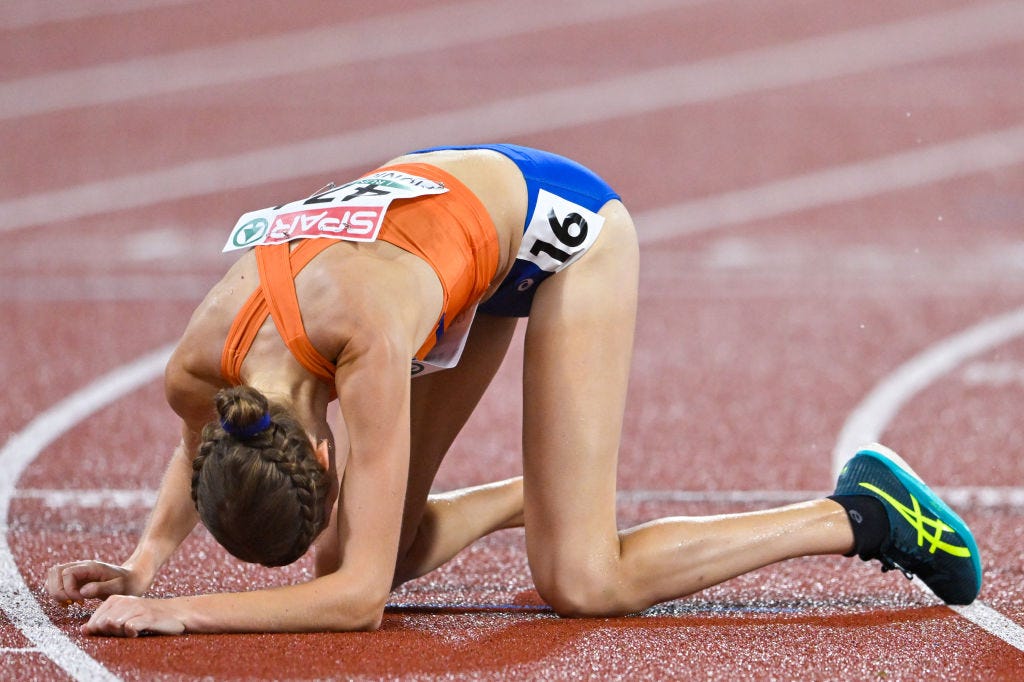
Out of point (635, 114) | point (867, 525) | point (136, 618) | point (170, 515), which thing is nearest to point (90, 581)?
point (170, 515)

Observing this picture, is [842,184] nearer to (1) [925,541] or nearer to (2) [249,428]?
(1) [925,541]

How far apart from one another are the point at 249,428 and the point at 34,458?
287 cm

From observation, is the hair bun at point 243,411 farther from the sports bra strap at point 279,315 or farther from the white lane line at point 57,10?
the white lane line at point 57,10

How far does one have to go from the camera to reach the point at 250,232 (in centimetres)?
398

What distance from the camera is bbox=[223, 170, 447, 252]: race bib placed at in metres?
3.88

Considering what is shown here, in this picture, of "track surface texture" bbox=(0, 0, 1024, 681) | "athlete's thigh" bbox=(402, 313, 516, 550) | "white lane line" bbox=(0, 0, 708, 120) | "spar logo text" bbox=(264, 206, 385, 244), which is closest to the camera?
"spar logo text" bbox=(264, 206, 385, 244)

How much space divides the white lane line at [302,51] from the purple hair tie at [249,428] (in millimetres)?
10611

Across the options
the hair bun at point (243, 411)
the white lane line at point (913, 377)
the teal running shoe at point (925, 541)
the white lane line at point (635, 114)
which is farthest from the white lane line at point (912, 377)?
the hair bun at point (243, 411)

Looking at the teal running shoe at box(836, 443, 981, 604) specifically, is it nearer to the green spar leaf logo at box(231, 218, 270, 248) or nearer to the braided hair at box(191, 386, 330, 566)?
the braided hair at box(191, 386, 330, 566)

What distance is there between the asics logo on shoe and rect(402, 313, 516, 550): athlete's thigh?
4.06 feet

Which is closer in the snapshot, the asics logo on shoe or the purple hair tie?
the purple hair tie

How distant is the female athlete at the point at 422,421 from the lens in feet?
12.0

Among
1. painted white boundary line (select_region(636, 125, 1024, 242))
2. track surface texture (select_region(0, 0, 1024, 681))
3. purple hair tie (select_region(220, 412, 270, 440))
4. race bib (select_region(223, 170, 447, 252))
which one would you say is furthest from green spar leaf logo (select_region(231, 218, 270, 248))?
painted white boundary line (select_region(636, 125, 1024, 242))

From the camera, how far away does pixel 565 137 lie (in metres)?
13.5
